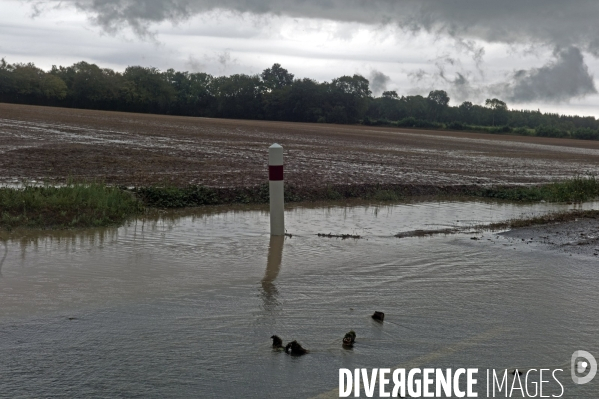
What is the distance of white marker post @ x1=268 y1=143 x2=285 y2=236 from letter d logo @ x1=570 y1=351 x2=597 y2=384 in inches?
199

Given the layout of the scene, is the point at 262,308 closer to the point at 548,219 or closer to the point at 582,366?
the point at 582,366

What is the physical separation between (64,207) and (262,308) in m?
5.38

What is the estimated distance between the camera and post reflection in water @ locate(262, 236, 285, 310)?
236 inches

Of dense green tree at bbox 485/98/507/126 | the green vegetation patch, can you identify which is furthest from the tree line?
the green vegetation patch

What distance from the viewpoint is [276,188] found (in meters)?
9.22

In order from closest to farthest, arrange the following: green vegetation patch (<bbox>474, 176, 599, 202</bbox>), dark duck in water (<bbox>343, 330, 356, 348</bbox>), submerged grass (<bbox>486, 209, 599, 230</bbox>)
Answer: dark duck in water (<bbox>343, 330, 356, 348</bbox>) → submerged grass (<bbox>486, 209, 599, 230</bbox>) → green vegetation patch (<bbox>474, 176, 599, 202</bbox>)

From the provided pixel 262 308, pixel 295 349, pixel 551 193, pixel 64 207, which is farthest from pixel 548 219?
pixel 295 349

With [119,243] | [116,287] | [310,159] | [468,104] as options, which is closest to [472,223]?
[119,243]

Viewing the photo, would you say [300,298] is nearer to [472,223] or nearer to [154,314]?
[154,314]

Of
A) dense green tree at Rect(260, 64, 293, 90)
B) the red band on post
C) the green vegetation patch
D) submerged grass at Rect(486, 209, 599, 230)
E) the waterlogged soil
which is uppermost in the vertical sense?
dense green tree at Rect(260, 64, 293, 90)

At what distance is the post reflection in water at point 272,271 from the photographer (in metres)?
5.99

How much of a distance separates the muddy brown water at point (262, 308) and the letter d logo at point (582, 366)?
0.18 ft

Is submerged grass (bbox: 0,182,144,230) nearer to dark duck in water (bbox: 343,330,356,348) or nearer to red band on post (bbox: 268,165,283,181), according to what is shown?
red band on post (bbox: 268,165,283,181)

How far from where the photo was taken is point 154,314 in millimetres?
5473
